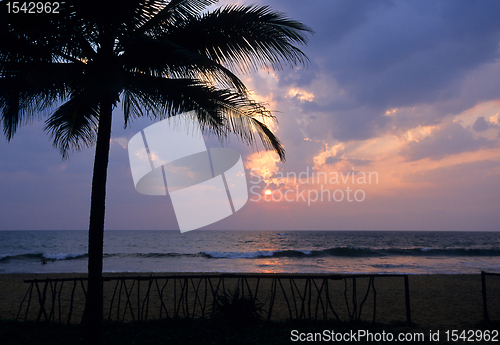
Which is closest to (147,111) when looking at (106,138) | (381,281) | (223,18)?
(106,138)

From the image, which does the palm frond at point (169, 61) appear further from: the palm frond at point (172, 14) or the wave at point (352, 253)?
the wave at point (352, 253)

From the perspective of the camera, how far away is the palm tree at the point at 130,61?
4195mm

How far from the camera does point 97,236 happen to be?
4.79 m

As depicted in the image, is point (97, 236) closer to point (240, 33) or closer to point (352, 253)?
point (240, 33)

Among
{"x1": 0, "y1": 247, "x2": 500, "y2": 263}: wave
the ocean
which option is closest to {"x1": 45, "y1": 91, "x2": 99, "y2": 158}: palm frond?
the ocean

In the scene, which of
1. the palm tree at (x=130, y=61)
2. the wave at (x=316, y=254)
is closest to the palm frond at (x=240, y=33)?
the palm tree at (x=130, y=61)

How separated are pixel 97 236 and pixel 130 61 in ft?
8.64

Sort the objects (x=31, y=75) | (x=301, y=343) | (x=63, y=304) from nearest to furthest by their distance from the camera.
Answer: (x=31, y=75) < (x=301, y=343) < (x=63, y=304)

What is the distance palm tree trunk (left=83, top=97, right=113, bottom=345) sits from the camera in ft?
15.6

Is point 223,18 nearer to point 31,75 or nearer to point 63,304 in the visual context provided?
point 31,75

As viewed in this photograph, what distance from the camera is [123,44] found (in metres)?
4.51

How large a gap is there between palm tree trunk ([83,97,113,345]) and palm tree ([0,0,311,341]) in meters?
0.01

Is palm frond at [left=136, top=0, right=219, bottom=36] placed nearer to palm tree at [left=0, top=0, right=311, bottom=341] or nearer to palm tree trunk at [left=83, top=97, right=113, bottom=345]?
palm tree at [left=0, top=0, right=311, bottom=341]

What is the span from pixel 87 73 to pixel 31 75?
0.71 metres
